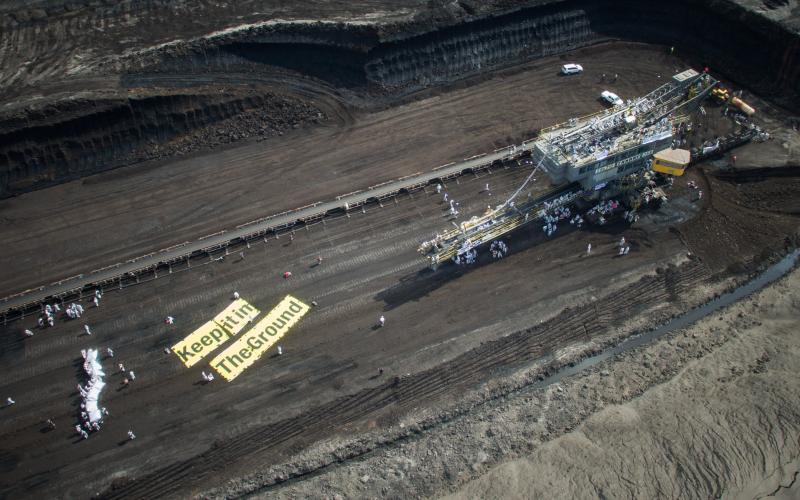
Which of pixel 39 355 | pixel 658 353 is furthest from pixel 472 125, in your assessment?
pixel 39 355

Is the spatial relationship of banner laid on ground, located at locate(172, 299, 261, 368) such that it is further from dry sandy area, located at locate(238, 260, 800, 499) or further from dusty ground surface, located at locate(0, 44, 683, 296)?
dry sandy area, located at locate(238, 260, 800, 499)

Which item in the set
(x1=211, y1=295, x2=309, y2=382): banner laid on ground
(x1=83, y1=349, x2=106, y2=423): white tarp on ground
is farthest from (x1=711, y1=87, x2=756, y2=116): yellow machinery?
(x1=83, y1=349, x2=106, y2=423): white tarp on ground

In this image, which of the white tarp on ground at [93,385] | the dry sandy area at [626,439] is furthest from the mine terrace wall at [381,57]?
the dry sandy area at [626,439]

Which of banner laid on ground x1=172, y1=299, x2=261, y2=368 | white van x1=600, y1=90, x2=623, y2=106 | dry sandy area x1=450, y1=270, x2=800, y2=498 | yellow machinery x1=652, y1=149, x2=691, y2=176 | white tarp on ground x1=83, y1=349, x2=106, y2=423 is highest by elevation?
white van x1=600, y1=90, x2=623, y2=106

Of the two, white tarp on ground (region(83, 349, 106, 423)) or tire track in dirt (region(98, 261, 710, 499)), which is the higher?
tire track in dirt (region(98, 261, 710, 499))

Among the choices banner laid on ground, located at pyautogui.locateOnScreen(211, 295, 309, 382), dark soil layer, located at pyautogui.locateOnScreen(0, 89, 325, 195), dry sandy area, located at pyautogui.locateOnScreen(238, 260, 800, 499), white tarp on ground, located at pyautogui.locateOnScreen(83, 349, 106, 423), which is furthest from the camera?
dark soil layer, located at pyautogui.locateOnScreen(0, 89, 325, 195)

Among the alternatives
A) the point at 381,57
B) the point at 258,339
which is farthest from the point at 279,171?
the point at 258,339

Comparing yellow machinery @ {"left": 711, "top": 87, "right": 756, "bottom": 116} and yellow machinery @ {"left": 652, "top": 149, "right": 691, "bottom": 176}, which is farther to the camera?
yellow machinery @ {"left": 711, "top": 87, "right": 756, "bottom": 116}
